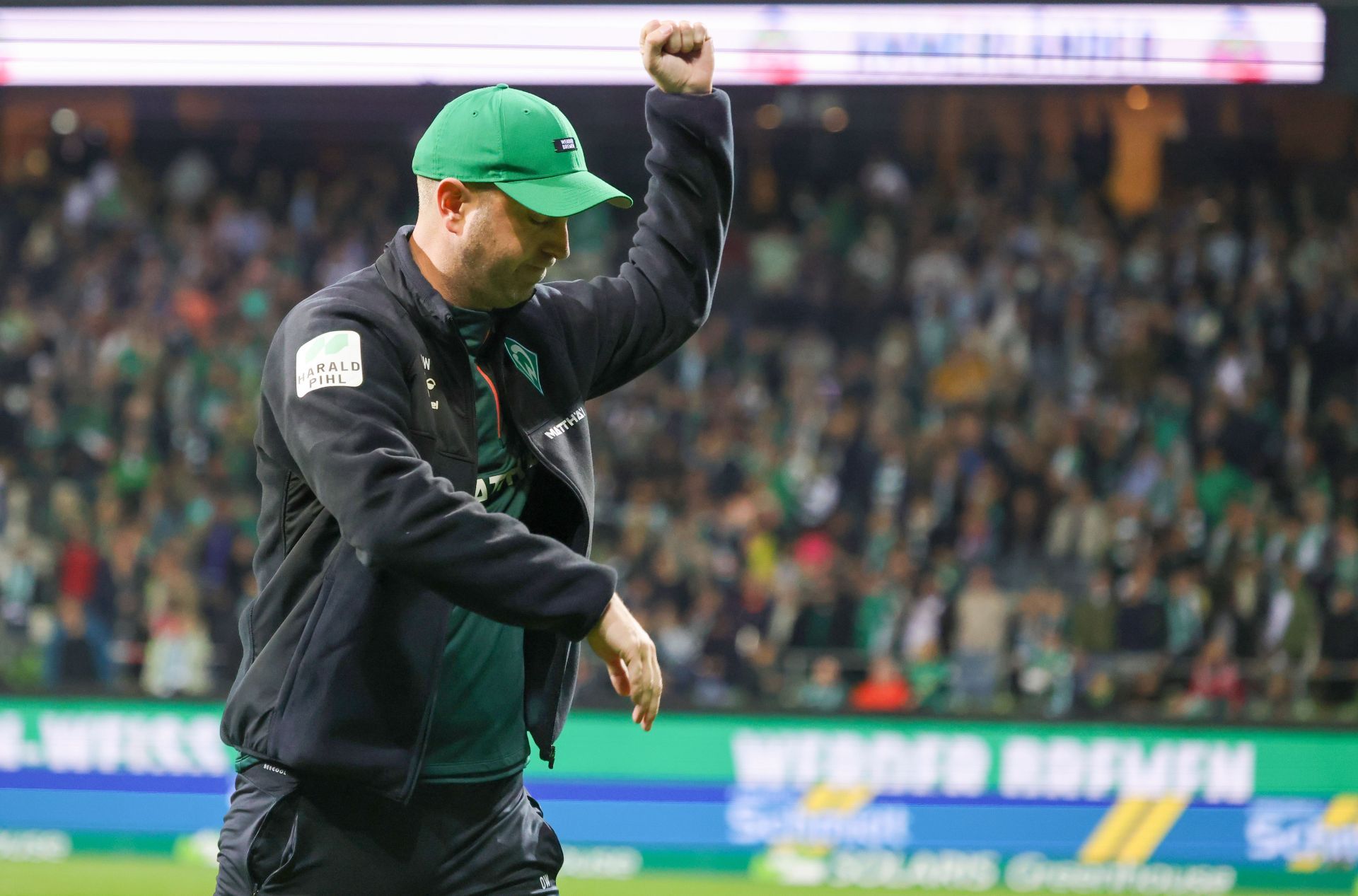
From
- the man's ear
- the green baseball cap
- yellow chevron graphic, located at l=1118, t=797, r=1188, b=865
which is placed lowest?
yellow chevron graphic, located at l=1118, t=797, r=1188, b=865

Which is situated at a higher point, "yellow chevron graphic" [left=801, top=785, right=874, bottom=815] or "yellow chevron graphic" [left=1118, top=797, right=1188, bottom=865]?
"yellow chevron graphic" [left=801, top=785, right=874, bottom=815]

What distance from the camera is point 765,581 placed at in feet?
33.4

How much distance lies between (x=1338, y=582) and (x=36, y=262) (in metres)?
10.6

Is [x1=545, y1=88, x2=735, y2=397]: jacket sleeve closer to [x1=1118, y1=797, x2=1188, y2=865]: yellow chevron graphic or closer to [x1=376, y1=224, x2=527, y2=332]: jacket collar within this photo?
[x1=376, y1=224, x2=527, y2=332]: jacket collar

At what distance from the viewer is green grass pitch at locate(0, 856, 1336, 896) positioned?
322 inches

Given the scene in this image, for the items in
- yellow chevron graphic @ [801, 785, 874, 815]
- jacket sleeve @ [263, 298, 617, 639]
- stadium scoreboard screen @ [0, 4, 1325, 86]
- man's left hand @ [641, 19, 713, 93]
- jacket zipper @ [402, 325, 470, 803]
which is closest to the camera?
jacket sleeve @ [263, 298, 617, 639]

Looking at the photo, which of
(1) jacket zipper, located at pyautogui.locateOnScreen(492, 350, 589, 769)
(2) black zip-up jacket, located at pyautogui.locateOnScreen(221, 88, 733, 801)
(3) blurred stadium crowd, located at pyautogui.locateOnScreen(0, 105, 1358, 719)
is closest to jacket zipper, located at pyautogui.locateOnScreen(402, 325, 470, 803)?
(2) black zip-up jacket, located at pyautogui.locateOnScreen(221, 88, 733, 801)

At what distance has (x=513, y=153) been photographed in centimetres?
235

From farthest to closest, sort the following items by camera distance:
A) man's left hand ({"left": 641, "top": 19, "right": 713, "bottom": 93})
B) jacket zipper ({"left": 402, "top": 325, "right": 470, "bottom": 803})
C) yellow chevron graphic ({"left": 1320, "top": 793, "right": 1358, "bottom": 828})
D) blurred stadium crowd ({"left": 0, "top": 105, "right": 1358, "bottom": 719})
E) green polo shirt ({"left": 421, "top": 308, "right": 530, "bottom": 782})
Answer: blurred stadium crowd ({"left": 0, "top": 105, "right": 1358, "bottom": 719}) → yellow chevron graphic ({"left": 1320, "top": 793, "right": 1358, "bottom": 828}) → man's left hand ({"left": 641, "top": 19, "right": 713, "bottom": 93}) → green polo shirt ({"left": 421, "top": 308, "right": 530, "bottom": 782}) → jacket zipper ({"left": 402, "top": 325, "right": 470, "bottom": 803})

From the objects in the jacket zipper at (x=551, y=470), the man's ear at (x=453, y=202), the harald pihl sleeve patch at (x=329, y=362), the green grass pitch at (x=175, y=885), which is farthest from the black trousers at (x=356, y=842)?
the green grass pitch at (x=175, y=885)

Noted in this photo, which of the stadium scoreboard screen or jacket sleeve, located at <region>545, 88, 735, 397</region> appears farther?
the stadium scoreboard screen

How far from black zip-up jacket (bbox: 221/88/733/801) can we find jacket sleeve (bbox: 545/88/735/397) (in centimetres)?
6

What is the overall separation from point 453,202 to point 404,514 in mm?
546

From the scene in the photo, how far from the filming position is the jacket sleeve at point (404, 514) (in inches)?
84.5
